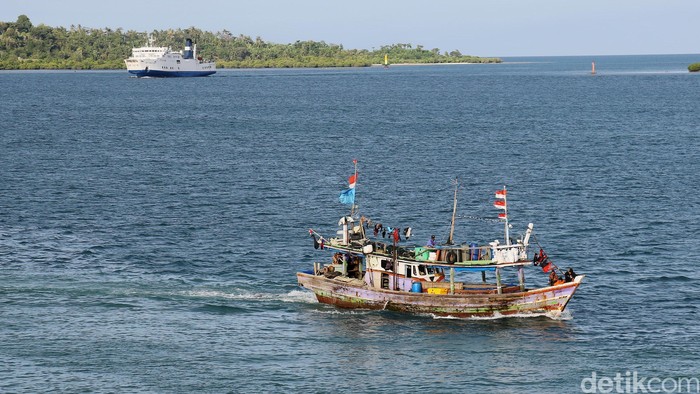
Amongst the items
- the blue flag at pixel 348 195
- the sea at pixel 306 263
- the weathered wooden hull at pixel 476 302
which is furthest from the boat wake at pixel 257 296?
the blue flag at pixel 348 195

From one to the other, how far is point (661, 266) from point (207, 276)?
3184 cm

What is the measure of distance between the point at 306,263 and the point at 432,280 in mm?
14334

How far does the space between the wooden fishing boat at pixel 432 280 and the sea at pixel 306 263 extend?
88cm

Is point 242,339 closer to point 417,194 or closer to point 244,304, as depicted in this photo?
point 244,304

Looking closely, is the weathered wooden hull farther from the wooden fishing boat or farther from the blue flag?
the blue flag

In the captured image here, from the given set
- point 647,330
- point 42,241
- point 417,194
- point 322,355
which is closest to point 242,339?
point 322,355

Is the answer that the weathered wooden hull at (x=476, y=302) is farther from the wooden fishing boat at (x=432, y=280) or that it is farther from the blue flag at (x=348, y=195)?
the blue flag at (x=348, y=195)

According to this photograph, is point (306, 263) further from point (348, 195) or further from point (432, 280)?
point (432, 280)

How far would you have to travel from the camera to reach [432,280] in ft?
210

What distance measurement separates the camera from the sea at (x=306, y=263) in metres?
54.5

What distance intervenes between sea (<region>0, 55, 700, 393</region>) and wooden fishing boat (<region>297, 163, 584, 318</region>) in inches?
34.6

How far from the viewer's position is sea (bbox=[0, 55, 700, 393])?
179 feet

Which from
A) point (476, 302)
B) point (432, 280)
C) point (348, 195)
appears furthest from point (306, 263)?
point (476, 302)

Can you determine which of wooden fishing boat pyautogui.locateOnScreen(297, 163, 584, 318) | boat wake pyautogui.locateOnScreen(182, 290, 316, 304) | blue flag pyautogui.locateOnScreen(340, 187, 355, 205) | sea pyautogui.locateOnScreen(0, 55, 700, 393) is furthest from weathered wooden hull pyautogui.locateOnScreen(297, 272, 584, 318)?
blue flag pyautogui.locateOnScreen(340, 187, 355, 205)
